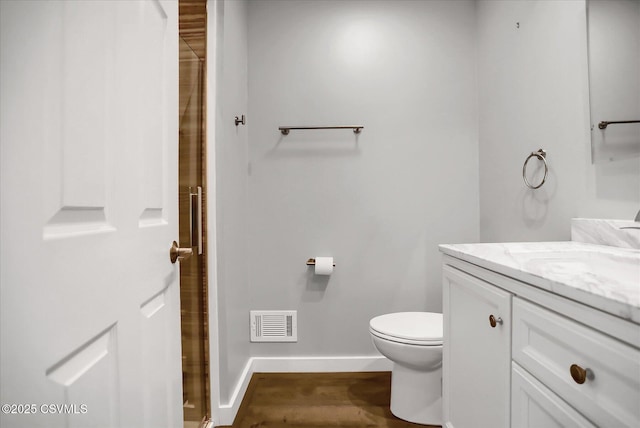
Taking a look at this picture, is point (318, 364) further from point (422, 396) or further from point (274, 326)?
point (422, 396)

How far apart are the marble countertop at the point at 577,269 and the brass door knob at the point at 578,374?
0.13 meters

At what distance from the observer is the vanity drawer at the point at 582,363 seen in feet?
1.89

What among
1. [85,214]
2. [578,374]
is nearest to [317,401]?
[578,374]

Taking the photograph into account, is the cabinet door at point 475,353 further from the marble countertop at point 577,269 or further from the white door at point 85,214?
the white door at point 85,214

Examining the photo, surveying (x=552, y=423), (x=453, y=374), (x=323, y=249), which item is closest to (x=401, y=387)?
(x=453, y=374)

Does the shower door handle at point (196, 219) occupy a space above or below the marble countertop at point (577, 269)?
above

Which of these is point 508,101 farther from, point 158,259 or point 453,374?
point 158,259

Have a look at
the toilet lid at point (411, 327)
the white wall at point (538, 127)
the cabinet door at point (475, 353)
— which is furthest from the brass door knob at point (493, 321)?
the white wall at point (538, 127)

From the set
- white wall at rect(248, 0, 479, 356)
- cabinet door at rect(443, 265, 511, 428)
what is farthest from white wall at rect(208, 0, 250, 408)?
cabinet door at rect(443, 265, 511, 428)

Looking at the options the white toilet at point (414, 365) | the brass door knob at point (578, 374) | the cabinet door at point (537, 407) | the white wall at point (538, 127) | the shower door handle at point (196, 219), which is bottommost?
the white toilet at point (414, 365)

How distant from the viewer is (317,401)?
184cm

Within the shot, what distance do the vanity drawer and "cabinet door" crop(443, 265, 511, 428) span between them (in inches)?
3.1

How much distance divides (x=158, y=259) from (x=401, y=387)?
135 centimetres

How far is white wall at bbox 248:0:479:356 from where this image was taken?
2.19 m
